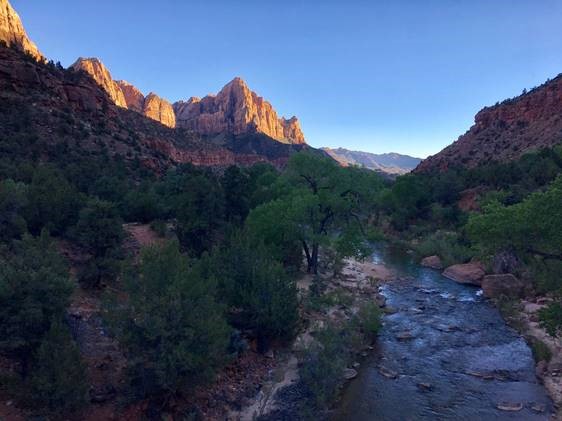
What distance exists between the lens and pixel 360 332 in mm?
17484

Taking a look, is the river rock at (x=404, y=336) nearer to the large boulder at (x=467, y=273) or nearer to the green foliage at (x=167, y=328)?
the green foliage at (x=167, y=328)

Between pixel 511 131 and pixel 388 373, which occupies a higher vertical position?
pixel 511 131

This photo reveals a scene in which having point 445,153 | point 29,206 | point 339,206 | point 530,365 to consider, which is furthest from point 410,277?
point 445,153

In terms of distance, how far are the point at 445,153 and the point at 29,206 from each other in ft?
299

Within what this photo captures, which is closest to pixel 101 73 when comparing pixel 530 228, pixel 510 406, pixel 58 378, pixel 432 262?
pixel 432 262

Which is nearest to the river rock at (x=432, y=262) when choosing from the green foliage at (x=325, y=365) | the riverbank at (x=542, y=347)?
the riverbank at (x=542, y=347)

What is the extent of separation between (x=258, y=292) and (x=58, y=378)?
748cm

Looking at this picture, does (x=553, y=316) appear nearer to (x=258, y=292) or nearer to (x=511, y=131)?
(x=258, y=292)

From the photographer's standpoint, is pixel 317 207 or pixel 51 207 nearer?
pixel 51 207

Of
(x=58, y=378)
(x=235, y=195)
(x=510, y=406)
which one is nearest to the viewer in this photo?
(x=58, y=378)

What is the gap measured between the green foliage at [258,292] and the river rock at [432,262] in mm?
21059

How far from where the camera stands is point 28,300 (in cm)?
967

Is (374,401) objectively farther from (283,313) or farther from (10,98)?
(10,98)

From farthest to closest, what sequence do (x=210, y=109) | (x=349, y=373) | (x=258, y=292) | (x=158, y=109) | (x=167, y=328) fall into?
(x=210, y=109) < (x=158, y=109) < (x=258, y=292) < (x=349, y=373) < (x=167, y=328)
